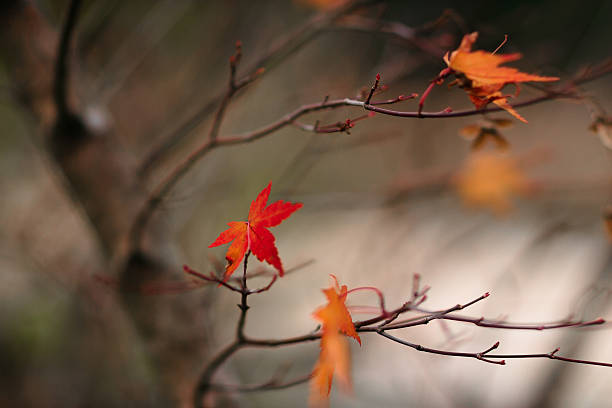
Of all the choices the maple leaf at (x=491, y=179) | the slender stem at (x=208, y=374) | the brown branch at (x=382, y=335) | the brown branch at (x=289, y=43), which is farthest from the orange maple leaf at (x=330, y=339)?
the maple leaf at (x=491, y=179)

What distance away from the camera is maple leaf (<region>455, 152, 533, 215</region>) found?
1.20 m

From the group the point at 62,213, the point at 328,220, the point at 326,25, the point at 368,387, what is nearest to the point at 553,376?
the point at 368,387

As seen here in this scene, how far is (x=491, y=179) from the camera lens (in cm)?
121

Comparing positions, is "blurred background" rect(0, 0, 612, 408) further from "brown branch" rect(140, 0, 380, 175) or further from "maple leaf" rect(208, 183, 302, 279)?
"maple leaf" rect(208, 183, 302, 279)

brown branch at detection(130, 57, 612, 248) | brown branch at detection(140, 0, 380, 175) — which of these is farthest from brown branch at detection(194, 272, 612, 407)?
brown branch at detection(140, 0, 380, 175)

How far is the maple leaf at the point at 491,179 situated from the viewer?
3.94 ft

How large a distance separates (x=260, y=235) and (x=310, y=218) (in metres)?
1.95

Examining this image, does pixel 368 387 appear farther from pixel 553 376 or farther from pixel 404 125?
pixel 404 125

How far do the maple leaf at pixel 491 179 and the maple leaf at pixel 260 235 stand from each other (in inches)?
37.7

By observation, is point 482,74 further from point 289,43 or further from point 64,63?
point 64,63

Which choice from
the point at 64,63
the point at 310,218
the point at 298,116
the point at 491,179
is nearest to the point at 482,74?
the point at 298,116

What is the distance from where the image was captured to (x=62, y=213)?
1630 millimetres

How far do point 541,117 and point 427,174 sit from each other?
1.27m

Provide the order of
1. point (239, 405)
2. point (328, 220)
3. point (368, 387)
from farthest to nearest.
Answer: point (328, 220) < point (368, 387) < point (239, 405)
